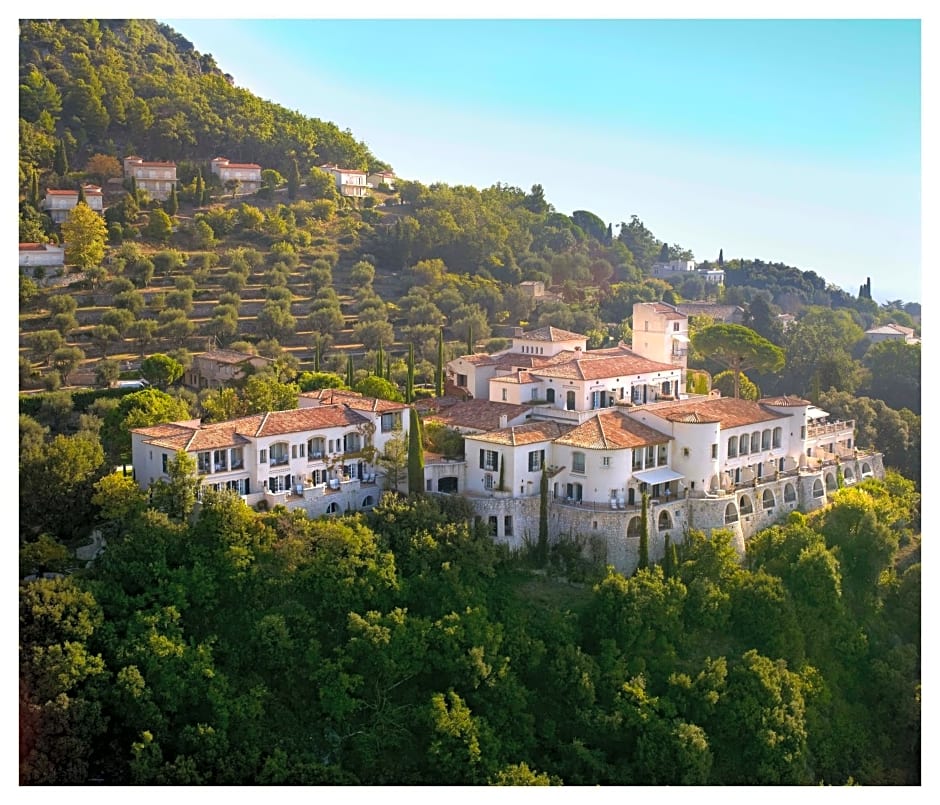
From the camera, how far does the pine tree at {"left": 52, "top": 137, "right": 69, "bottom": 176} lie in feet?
174

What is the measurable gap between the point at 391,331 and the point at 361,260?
8972 mm

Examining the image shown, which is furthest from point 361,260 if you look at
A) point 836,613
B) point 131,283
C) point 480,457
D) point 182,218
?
point 836,613

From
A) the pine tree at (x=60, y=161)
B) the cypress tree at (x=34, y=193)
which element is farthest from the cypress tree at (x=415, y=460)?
the pine tree at (x=60, y=161)

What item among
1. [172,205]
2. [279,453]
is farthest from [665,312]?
[172,205]

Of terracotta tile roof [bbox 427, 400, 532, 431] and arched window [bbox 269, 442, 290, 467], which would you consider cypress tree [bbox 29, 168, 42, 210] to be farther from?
arched window [bbox 269, 442, 290, 467]

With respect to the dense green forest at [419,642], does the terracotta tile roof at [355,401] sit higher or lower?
higher

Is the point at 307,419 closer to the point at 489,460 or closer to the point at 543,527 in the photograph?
the point at 489,460

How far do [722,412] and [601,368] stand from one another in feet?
11.3

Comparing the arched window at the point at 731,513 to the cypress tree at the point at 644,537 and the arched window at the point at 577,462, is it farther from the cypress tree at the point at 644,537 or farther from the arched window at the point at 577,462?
the arched window at the point at 577,462

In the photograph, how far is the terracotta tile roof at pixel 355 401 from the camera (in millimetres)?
27359

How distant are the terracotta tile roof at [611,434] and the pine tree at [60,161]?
36025mm

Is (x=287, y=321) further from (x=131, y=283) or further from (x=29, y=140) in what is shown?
(x=29, y=140)

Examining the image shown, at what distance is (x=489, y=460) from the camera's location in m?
26.4

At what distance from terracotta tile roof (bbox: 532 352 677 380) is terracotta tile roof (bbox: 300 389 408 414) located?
4.32 meters
